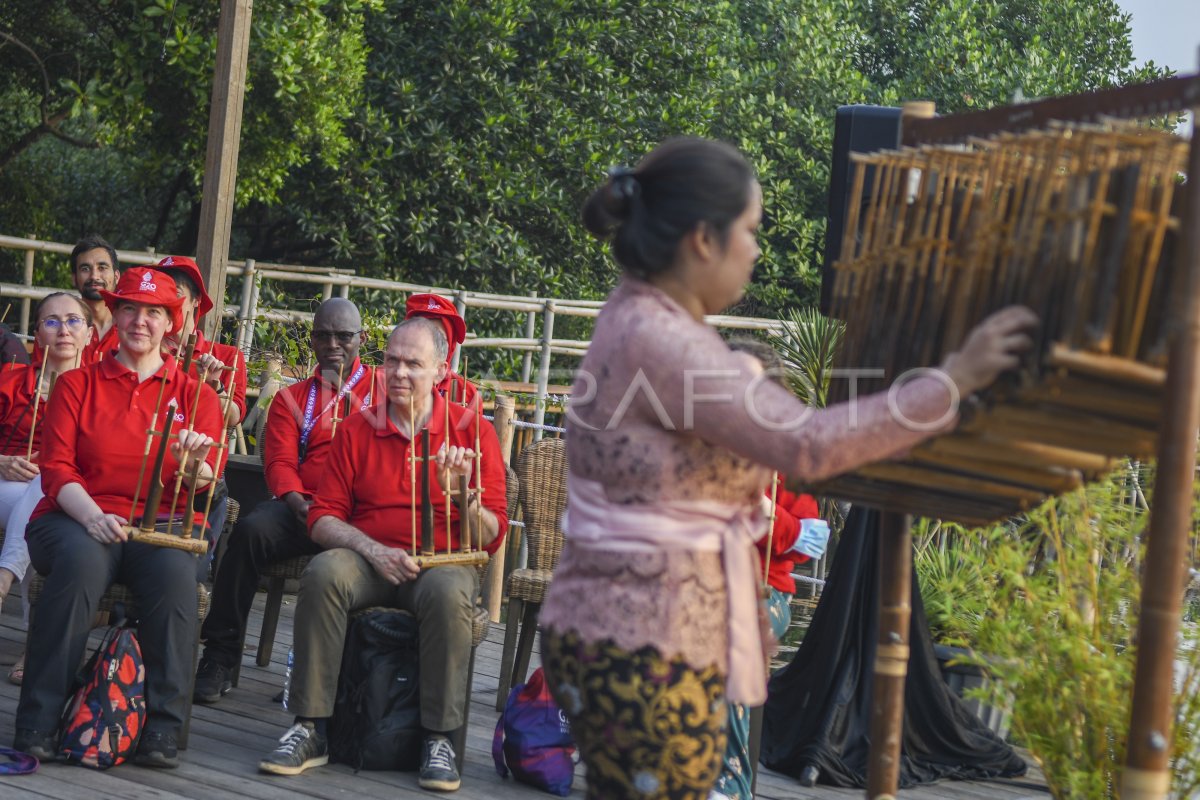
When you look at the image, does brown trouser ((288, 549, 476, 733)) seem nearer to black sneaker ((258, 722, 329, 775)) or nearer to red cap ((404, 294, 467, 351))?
black sneaker ((258, 722, 329, 775))

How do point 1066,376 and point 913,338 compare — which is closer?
point 1066,376

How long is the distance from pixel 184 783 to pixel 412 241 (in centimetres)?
751

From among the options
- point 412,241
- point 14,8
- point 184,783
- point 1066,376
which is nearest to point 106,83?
point 14,8

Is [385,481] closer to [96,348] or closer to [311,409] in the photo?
[311,409]

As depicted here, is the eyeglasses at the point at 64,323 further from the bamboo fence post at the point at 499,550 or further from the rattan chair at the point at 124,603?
the bamboo fence post at the point at 499,550

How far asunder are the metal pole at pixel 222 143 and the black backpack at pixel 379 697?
236 centimetres

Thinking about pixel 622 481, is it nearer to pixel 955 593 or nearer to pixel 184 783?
pixel 184 783

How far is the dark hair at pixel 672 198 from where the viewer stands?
1.87 meters

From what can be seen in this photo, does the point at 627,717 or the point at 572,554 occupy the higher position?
the point at 572,554

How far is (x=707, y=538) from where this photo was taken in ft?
6.19

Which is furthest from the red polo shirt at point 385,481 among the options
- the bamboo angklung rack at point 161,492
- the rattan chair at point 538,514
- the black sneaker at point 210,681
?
the black sneaker at point 210,681

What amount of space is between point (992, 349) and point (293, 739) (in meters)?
2.84

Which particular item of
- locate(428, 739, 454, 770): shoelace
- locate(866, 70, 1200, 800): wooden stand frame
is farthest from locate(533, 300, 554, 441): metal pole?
locate(866, 70, 1200, 800): wooden stand frame

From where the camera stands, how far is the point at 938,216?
194cm
